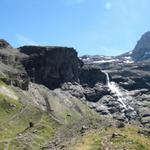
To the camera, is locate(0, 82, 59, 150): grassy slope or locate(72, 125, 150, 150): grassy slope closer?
locate(72, 125, 150, 150): grassy slope

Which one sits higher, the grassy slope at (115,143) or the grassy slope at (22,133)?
the grassy slope at (115,143)

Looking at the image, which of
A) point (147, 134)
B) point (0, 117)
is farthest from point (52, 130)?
point (147, 134)

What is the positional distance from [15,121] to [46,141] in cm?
4685

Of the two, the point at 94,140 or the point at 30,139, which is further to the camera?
Answer: the point at 30,139

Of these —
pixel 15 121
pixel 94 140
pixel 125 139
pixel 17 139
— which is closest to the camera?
pixel 125 139

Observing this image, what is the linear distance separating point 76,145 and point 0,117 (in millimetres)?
105149

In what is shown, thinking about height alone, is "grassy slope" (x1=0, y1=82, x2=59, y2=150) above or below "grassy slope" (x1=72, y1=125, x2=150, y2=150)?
below

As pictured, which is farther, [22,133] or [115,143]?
[22,133]

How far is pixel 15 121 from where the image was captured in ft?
646

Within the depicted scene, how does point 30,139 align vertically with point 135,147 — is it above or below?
below

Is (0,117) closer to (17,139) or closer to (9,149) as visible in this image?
(17,139)

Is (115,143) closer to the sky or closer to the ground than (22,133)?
closer to the sky

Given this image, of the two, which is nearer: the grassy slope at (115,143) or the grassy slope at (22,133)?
the grassy slope at (115,143)

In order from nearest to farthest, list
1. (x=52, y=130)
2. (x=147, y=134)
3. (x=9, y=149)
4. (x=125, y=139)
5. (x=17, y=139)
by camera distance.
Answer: (x=125, y=139) → (x=147, y=134) → (x=9, y=149) → (x=17, y=139) → (x=52, y=130)
